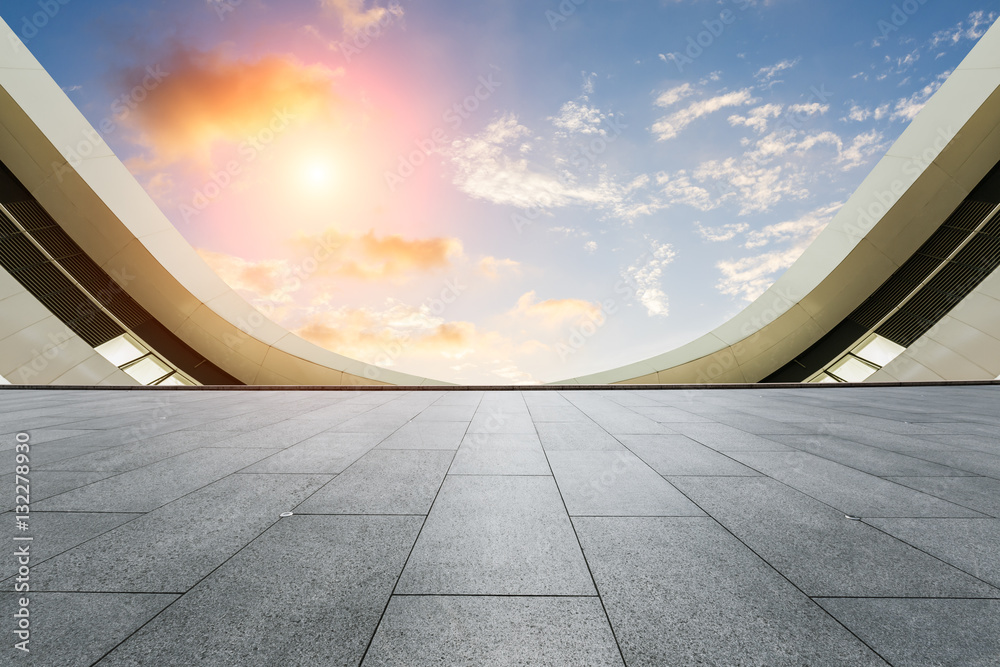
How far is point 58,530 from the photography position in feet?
10.5

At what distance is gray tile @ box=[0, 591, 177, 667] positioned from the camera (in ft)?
6.30

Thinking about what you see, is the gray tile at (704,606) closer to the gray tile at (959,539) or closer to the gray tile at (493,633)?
the gray tile at (493,633)

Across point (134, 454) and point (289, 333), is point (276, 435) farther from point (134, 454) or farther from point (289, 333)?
point (289, 333)

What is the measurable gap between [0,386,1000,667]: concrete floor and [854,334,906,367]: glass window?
50.7ft

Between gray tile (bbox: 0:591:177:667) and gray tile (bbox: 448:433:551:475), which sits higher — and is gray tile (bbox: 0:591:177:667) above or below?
below

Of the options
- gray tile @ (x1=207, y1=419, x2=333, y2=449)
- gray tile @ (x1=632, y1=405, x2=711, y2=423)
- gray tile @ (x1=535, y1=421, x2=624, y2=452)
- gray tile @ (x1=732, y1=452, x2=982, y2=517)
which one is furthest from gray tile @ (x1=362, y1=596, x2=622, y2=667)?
gray tile @ (x1=632, y1=405, x2=711, y2=423)

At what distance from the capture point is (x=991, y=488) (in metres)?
4.17

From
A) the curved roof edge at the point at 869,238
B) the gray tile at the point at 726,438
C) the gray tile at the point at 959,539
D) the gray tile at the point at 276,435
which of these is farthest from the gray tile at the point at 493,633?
the curved roof edge at the point at 869,238

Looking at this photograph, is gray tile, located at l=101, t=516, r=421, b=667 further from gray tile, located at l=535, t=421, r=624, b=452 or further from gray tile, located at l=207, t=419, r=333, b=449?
gray tile, located at l=207, t=419, r=333, b=449

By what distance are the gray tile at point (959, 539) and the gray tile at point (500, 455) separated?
121 inches

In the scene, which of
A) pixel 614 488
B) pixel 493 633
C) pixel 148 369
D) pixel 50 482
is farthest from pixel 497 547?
pixel 148 369

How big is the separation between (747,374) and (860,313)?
19.0 feet

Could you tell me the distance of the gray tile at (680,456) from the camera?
4.69 metres

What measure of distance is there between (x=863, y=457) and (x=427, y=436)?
6170 millimetres
